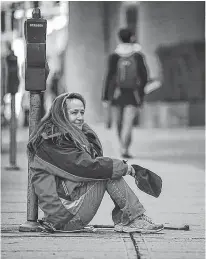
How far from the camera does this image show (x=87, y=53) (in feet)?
75.3

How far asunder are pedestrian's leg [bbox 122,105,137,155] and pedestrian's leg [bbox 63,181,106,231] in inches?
235

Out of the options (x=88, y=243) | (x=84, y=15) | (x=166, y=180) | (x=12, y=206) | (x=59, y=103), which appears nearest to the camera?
(x=88, y=243)

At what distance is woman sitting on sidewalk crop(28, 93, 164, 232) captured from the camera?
18.5 feet

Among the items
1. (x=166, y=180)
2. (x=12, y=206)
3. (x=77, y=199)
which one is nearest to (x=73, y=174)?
(x=77, y=199)

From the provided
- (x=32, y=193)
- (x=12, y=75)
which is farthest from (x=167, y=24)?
(x=32, y=193)

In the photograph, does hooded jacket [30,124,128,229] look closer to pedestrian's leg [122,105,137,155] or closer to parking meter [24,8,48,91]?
parking meter [24,8,48,91]

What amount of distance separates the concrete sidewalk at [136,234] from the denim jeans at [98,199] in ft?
0.36

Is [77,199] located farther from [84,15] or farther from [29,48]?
[84,15]

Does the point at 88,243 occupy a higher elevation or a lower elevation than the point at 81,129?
lower

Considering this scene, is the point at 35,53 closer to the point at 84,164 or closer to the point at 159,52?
the point at 84,164

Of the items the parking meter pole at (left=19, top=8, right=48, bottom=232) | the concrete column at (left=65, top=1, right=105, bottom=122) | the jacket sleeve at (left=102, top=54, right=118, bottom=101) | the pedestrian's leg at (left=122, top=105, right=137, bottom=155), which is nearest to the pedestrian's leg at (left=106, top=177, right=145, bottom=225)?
the parking meter pole at (left=19, top=8, right=48, bottom=232)

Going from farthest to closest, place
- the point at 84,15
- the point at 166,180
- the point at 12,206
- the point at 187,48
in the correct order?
the point at 84,15, the point at 187,48, the point at 166,180, the point at 12,206

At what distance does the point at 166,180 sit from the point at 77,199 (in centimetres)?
364

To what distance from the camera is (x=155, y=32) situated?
20422 millimetres
